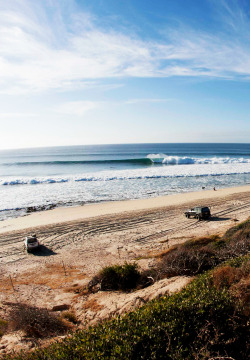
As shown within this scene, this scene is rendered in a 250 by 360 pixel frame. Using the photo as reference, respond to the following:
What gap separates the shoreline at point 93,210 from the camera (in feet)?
77.0

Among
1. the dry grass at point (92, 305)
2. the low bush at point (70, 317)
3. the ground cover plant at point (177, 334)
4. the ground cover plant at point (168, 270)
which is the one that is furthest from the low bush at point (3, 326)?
the ground cover plant at point (168, 270)

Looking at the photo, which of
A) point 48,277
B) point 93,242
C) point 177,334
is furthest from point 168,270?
point 93,242

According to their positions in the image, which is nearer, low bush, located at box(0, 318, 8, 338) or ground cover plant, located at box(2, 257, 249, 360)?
ground cover plant, located at box(2, 257, 249, 360)

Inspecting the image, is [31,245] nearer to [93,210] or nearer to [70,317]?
[70,317]

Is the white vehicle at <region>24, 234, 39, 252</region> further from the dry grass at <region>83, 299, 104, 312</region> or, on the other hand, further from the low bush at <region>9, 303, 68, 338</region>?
the low bush at <region>9, 303, 68, 338</region>

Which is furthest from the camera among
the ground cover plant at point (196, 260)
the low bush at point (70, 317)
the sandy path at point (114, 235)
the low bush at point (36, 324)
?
the sandy path at point (114, 235)

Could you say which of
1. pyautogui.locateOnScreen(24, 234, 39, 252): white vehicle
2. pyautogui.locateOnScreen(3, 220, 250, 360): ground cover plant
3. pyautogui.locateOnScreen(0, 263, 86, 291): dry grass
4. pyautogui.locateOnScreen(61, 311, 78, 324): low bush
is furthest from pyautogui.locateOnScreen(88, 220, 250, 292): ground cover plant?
pyautogui.locateOnScreen(24, 234, 39, 252): white vehicle

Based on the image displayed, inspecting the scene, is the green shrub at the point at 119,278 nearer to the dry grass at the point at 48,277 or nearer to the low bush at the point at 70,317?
the low bush at the point at 70,317

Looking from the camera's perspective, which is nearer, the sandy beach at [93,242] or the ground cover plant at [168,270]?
the sandy beach at [93,242]

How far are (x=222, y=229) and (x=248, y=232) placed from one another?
18.7 ft

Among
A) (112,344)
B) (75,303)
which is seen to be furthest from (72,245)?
(112,344)

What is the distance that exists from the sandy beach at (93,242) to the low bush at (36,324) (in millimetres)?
479

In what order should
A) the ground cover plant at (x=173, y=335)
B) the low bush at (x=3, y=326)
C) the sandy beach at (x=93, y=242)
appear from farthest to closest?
the sandy beach at (x=93, y=242) < the low bush at (x=3, y=326) < the ground cover plant at (x=173, y=335)

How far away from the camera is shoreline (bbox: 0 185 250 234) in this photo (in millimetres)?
23461
